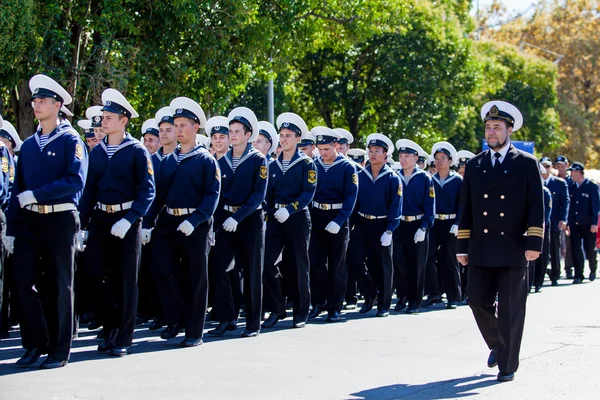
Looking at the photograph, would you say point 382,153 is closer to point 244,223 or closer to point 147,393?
point 244,223

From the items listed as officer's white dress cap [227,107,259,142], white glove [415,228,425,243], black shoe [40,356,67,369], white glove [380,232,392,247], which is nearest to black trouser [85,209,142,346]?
black shoe [40,356,67,369]

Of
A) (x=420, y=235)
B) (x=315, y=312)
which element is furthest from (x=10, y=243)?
(x=420, y=235)

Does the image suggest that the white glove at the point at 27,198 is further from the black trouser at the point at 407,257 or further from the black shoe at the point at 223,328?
the black trouser at the point at 407,257

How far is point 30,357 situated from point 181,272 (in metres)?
2.02

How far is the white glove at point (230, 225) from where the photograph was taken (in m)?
10.3

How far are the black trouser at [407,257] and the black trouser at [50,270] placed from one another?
6.29 metres

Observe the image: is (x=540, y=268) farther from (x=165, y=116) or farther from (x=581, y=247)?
(x=165, y=116)

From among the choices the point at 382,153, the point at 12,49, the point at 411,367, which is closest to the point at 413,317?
the point at 382,153

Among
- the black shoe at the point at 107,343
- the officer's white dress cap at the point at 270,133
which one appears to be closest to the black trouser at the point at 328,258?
the officer's white dress cap at the point at 270,133

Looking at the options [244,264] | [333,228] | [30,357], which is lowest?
[30,357]

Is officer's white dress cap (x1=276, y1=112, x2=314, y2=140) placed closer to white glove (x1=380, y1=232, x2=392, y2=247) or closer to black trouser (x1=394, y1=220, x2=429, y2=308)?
white glove (x1=380, y1=232, x2=392, y2=247)

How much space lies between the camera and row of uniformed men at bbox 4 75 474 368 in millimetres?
8539

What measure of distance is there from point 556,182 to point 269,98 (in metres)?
10.0

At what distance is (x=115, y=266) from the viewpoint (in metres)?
9.28
